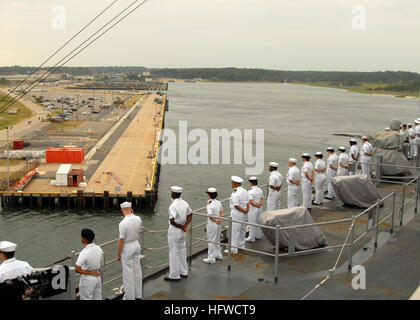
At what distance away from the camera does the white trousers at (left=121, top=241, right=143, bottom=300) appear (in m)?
7.31

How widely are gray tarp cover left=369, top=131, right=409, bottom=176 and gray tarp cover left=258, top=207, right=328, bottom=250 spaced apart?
7.90 metres

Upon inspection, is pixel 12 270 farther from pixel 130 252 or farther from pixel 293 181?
pixel 293 181

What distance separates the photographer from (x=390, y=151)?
1683cm

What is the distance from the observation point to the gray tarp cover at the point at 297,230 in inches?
366

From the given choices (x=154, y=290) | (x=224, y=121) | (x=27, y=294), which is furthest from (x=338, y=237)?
(x=224, y=121)

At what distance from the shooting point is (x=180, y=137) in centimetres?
7000

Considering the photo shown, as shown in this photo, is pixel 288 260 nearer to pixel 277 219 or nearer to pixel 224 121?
pixel 277 219

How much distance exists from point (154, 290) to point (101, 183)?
105ft

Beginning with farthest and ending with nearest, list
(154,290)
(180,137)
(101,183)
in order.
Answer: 1. (180,137)
2. (101,183)
3. (154,290)

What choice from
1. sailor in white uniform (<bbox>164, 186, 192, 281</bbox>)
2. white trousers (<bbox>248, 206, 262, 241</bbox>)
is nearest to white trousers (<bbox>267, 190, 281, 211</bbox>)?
white trousers (<bbox>248, 206, 262, 241</bbox>)

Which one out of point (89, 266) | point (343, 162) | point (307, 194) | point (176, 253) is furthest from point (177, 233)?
point (343, 162)

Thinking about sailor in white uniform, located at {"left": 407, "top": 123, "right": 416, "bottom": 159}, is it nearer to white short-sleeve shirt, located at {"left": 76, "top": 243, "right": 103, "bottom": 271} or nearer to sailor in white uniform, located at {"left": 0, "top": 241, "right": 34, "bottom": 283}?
white short-sleeve shirt, located at {"left": 76, "top": 243, "right": 103, "bottom": 271}
